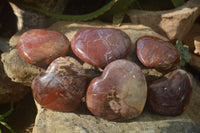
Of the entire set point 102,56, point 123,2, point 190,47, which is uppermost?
point 123,2

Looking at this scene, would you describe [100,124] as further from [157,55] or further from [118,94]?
[157,55]

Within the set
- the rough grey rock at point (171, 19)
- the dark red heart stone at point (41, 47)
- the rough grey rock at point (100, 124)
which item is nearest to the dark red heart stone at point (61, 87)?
the rough grey rock at point (100, 124)

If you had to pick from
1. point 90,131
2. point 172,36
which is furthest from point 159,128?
point 172,36

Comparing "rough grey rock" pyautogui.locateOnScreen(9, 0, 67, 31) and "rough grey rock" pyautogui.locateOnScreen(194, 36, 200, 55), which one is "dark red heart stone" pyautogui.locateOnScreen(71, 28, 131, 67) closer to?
"rough grey rock" pyautogui.locateOnScreen(9, 0, 67, 31)

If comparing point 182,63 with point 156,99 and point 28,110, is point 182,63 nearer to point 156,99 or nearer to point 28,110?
point 156,99

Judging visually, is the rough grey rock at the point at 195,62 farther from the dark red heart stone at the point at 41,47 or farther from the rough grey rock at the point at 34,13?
the rough grey rock at the point at 34,13

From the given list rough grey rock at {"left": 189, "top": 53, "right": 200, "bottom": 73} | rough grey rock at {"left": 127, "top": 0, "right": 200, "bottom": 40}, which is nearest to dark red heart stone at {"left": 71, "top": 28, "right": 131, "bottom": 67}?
rough grey rock at {"left": 127, "top": 0, "right": 200, "bottom": 40}

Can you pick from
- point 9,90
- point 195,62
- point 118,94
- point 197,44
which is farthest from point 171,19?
point 9,90
